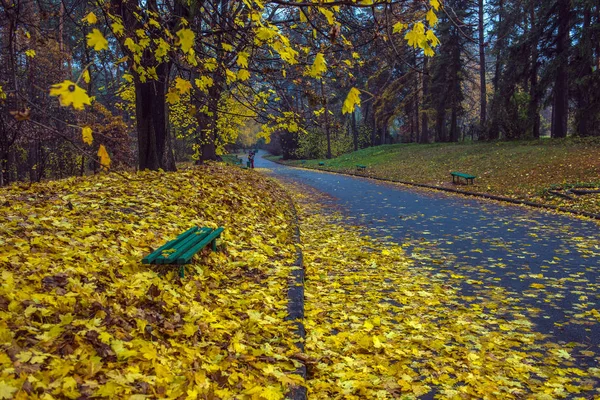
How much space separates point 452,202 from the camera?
13.3 metres

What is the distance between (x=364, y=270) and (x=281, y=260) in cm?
125

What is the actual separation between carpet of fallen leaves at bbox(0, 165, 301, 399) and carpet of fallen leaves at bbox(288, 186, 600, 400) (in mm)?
435

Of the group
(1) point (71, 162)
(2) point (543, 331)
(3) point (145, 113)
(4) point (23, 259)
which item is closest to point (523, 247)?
(2) point (543, 331)

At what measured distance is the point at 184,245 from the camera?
4891 millimetres

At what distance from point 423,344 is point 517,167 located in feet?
51.7

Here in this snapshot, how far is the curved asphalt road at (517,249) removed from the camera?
4.55 m

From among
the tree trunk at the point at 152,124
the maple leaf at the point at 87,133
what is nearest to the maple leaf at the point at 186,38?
the maple leaf at the point at 87,133

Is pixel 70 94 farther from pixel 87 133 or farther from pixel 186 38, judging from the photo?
pixel 186 38

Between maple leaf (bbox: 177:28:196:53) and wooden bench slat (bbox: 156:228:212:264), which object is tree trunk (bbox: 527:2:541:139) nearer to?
wooden bench slat (bbox: 156:228:212:264)

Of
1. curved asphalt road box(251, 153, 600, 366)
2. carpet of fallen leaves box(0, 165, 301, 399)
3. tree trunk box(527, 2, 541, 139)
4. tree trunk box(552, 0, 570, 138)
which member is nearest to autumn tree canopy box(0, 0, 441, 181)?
carpet of fallen leaves box(0, 165, 301, 399)

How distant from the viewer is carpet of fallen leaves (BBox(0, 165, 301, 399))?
2625mm

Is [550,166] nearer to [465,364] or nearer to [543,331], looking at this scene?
[543,331]

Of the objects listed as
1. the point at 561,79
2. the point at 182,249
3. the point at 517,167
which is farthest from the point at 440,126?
the point at 182,249

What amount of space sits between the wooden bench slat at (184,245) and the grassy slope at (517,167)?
31.9 ft
